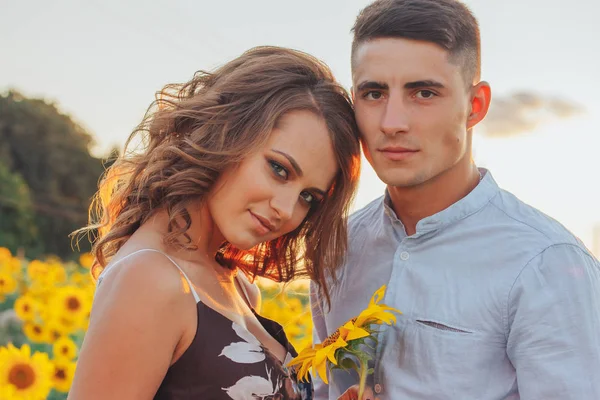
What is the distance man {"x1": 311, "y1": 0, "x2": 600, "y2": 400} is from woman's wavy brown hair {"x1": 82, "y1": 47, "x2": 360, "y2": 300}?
0.17m

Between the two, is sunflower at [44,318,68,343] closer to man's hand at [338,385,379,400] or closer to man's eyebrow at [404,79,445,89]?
man's hand at [338,385,379,400]

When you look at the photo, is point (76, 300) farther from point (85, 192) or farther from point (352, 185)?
point (85, 192)

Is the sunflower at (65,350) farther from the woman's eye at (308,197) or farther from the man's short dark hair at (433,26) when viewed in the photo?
the man's short dark hair at (433,26)

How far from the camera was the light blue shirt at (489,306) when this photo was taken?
305cm

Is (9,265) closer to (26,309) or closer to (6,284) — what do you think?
(6,284)

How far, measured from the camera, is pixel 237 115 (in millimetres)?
3383

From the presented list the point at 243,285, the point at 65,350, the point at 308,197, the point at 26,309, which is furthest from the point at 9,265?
the point at 308,197

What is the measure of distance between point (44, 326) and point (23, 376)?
111cm

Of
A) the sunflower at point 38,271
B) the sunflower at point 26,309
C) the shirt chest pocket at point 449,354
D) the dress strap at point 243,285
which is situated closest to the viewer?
the shirt chest pocket at point 449,354

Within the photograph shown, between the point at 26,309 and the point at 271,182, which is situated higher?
the point at 271,182

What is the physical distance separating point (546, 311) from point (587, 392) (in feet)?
1.10

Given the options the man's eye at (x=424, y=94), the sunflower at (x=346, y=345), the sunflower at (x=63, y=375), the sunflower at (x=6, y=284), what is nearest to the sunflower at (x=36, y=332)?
the sunflower at (x=63, y=375)

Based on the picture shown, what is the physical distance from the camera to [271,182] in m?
3.29

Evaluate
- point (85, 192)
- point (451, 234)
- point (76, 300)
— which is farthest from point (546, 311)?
point (85, 192)
